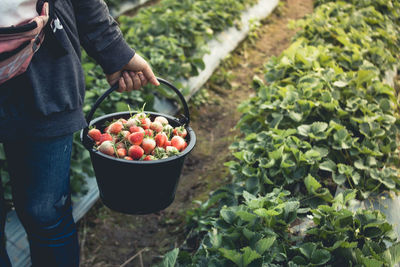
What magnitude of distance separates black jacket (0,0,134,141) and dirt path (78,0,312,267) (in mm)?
1318

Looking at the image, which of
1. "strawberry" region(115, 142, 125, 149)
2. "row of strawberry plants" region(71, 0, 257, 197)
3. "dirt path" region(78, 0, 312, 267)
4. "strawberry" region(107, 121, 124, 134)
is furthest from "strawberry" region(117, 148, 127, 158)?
"dirt path" region(78, 0, 312, 267)

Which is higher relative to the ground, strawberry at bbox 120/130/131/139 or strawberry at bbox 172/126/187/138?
strawberry at bbox 120/130/131/139

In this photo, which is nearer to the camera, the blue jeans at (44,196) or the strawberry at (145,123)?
the blue jeans at (44,196)

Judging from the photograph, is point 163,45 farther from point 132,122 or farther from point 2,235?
point 2,235

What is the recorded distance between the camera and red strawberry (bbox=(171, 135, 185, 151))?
164cm

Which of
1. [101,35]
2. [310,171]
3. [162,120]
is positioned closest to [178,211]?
[310,171]

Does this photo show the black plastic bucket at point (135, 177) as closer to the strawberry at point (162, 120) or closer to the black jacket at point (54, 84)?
the strawberry at point (162, 120)

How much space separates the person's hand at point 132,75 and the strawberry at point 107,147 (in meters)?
0.25

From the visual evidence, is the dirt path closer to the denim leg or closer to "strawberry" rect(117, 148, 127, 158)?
the denim leg

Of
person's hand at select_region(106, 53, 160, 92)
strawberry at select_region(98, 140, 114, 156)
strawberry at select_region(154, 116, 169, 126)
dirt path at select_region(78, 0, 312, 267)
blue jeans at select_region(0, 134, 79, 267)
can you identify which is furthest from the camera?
dirt path at select_region(78, 0, 312, 267)

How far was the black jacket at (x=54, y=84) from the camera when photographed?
4.27ft

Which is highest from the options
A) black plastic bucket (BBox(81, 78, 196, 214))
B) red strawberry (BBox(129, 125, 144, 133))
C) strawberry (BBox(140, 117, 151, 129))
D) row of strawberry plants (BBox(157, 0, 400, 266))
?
red strawberry (BBox(129, 125, 144, 133))

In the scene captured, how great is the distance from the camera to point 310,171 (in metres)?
2.12

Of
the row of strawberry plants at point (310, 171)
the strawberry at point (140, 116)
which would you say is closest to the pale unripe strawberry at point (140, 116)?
the strawberry at point (140, 116)
